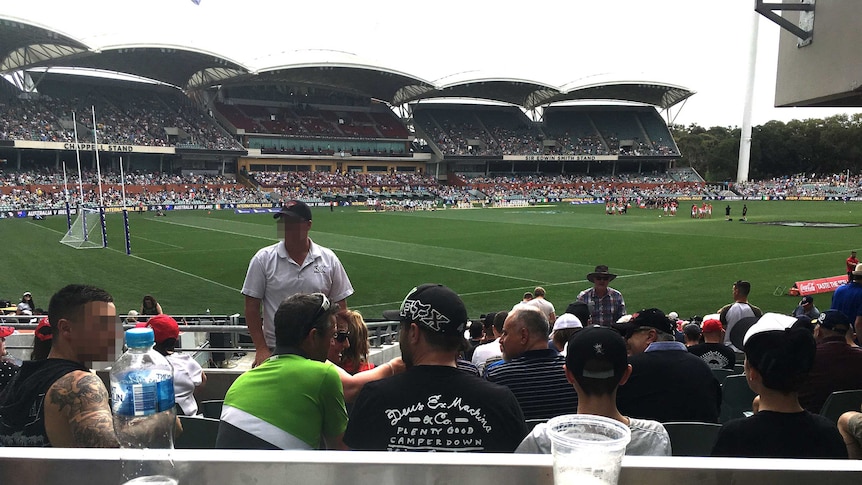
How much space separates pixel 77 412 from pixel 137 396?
0.67 meters

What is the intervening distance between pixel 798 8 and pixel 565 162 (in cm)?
8611

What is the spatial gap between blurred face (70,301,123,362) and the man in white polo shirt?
1.95 metres

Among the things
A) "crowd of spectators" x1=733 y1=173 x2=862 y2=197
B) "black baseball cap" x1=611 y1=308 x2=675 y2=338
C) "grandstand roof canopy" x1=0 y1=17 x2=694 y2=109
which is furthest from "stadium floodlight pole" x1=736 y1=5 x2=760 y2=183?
"black baseball cap" x1=611 y1=308 x2=675 y2=338

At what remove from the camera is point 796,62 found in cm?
520

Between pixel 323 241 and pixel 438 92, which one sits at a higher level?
pixel 438 92

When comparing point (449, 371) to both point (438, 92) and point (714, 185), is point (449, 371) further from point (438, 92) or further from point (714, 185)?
point (714, 185)

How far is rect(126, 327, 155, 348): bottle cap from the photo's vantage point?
1.93 meters

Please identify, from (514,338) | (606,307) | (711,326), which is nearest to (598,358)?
(514,338)

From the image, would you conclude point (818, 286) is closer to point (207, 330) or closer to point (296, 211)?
point (207, 330)

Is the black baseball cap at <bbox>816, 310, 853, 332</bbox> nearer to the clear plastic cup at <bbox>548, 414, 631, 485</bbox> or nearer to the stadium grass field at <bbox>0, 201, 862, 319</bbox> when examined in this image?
the clear plastic cup at <bbox>548, 414, 631, 485</bbox>

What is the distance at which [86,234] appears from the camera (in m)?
27.1

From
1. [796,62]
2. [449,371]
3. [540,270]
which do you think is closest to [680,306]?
[540,270]

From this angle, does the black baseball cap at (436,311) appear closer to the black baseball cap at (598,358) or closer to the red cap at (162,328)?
the black baseball cap at (598,358)

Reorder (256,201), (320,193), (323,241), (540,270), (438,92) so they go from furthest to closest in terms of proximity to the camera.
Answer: (438,92), (320,193), (256,201), (323,241), (540,270)
